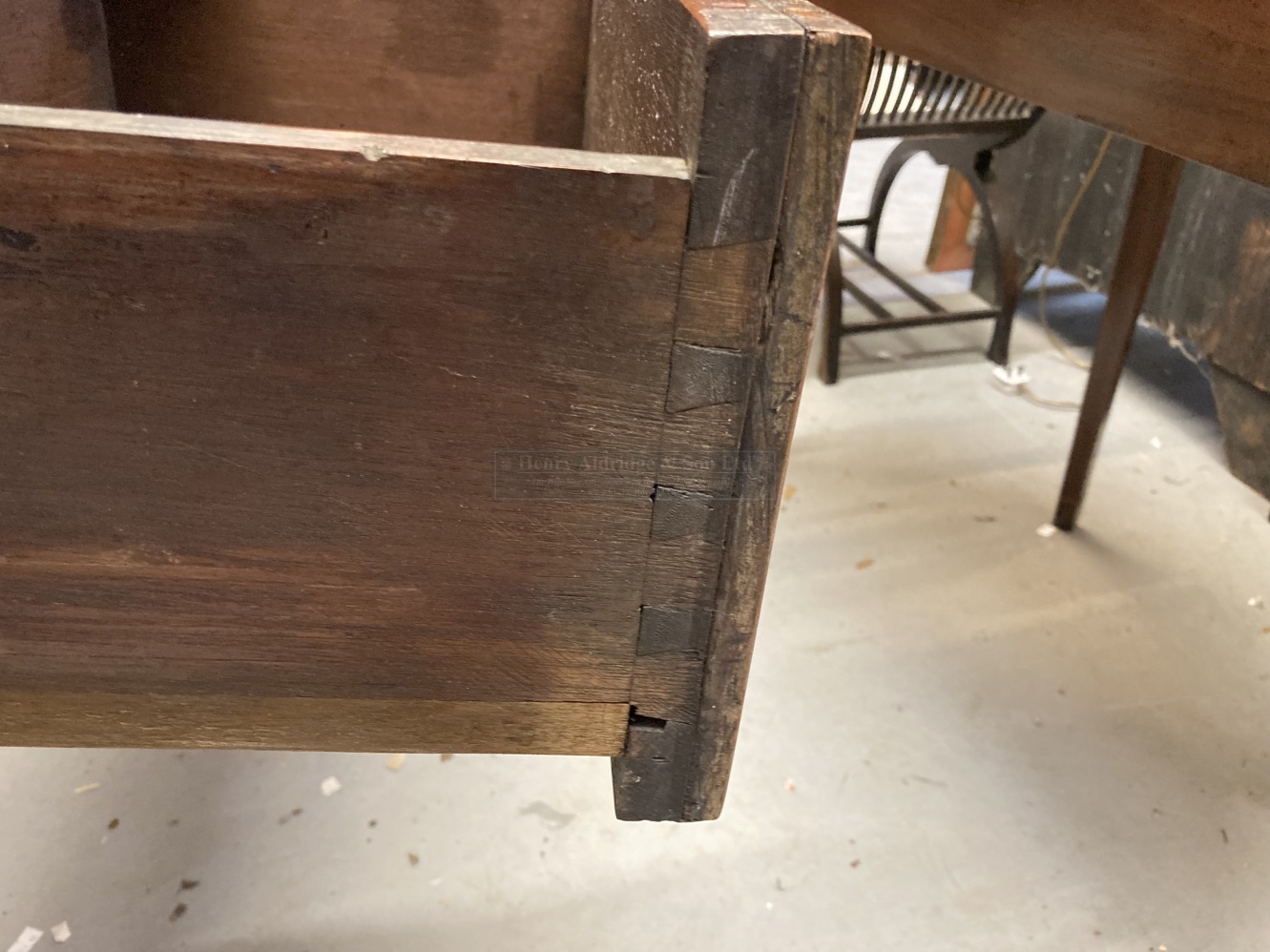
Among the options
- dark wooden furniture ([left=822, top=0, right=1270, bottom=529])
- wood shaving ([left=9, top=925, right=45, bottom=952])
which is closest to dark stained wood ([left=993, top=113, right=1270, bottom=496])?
dark wooden furniture ([left=822, top=0, right=1270, bottom=529])

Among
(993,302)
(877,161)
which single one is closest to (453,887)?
(993,302)

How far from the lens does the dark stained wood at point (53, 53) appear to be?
0.72 meters

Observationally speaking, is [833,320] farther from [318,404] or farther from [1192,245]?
[318,404]

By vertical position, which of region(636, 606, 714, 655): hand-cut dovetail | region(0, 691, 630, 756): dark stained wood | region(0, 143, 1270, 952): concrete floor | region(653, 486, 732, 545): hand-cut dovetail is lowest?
region(0, 143, 1270, 952): concrete floor

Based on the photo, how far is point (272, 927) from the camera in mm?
959

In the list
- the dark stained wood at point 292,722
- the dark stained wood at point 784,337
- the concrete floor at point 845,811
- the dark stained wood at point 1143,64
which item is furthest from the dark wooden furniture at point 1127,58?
→ the concrete floor at point 845,811

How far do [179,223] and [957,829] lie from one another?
106 cm

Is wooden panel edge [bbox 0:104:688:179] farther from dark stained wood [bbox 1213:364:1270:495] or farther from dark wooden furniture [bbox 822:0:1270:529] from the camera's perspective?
dark stained wood [bbox 1213:364:1270:495]

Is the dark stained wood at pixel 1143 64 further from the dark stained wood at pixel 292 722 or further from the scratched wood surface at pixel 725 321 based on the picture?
the dark stained wood at pixel 292 722

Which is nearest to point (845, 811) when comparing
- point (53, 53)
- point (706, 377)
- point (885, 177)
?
point (706, 377)

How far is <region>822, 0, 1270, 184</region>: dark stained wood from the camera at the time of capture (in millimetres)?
699

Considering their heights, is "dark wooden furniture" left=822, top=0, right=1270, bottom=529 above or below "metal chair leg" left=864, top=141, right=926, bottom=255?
above

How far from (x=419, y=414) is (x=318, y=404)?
0.14 ft

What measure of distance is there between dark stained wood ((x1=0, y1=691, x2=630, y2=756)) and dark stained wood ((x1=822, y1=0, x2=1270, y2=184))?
2.10 feet
